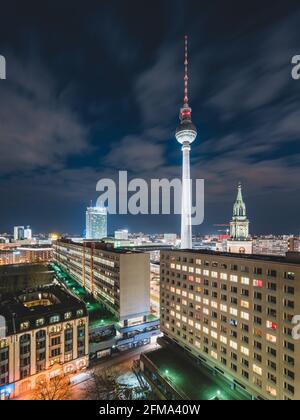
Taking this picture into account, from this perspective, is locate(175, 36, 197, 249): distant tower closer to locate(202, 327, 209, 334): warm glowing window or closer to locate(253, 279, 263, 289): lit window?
locate(202, 327, 209, 334): warm glowing window

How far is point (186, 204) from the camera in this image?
98.7m

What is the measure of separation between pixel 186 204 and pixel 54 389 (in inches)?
3115

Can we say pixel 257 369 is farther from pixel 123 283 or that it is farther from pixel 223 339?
pixel 123 283

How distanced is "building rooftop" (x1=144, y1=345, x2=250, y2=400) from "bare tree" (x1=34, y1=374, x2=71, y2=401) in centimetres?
1179

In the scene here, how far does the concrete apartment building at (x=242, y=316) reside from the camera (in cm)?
2344

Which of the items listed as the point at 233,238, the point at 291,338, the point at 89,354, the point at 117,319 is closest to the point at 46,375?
the point at 89,354

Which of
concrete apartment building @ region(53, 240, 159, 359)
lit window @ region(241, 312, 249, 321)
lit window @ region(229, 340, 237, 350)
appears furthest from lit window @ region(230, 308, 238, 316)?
concrete apartment building @ region(53, 240, 159, 359)

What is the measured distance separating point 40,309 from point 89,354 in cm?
1213

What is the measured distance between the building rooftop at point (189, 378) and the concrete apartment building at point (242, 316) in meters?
1.11

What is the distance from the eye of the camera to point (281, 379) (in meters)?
23.5

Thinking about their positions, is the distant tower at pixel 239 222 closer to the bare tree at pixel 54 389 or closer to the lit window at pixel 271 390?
the lit window at pixel 271 390

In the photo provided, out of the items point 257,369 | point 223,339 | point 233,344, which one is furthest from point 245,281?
point 257,369

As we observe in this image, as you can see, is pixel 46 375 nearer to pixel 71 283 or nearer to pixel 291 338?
pixel 291 338

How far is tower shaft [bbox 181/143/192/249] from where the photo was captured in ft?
320
